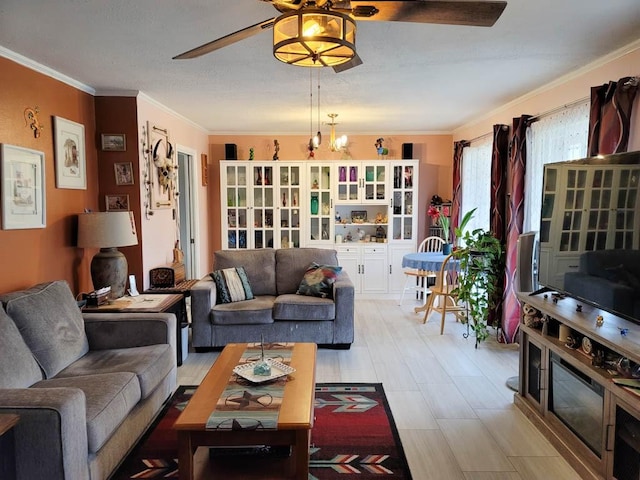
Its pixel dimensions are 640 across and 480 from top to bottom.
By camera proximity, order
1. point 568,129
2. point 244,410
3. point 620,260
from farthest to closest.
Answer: point 568,129
point 620,260
point 244,410

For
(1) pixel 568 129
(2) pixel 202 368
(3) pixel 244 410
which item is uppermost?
(1) pixel 568 129

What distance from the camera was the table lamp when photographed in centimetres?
349

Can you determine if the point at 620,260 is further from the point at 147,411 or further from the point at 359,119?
the point at 359,119

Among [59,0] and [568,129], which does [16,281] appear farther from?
[568,129]

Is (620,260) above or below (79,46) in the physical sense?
below

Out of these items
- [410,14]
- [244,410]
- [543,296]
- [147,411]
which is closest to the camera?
[410,14]

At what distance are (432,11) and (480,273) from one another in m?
3.09

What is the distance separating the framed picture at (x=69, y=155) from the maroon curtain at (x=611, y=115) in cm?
384

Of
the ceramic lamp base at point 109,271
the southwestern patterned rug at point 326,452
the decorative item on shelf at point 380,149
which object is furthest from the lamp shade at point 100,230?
the decorative item on shelf at point 380,149

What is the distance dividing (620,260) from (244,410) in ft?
6.29

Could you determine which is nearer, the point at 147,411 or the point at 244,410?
the point at 244,410

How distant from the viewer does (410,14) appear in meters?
1.75

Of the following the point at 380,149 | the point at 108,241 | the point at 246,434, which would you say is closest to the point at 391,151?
the point at 380,149

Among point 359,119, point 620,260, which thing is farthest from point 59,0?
point 359,119
